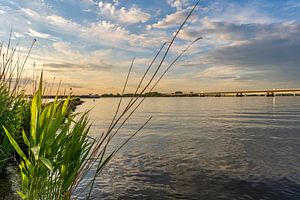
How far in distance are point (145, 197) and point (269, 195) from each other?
4842 millimetres

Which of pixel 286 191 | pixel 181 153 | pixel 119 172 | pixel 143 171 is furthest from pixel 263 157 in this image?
pixel 119 172

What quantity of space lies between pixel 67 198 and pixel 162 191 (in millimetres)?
7161

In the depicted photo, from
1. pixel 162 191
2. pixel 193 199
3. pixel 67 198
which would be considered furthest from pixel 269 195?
pixel 67 198

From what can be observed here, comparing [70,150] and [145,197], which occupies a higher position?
[70,150]

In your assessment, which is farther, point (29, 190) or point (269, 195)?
point (269, 195)

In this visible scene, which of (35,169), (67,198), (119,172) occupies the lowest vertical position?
(119,172)

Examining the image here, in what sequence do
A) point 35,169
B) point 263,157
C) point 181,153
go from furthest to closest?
point 181,153 → point 263,157 → point 35,169

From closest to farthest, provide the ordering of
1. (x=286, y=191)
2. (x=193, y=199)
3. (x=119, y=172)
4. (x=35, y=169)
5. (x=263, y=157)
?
(x=35, y=169)
(x=193, y=199)
(x=286, y=191)
(x=119, y=172)
(x=263, y=157)

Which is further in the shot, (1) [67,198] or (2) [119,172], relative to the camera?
(2) [119,172]

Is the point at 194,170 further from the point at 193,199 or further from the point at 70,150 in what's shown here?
the point at 70,150

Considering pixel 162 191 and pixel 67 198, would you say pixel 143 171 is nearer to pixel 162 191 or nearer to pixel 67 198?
pixel 162 191

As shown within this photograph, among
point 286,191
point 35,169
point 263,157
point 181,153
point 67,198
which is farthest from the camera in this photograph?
point 181,153

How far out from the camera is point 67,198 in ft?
15.6

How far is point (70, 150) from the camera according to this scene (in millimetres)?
4777
